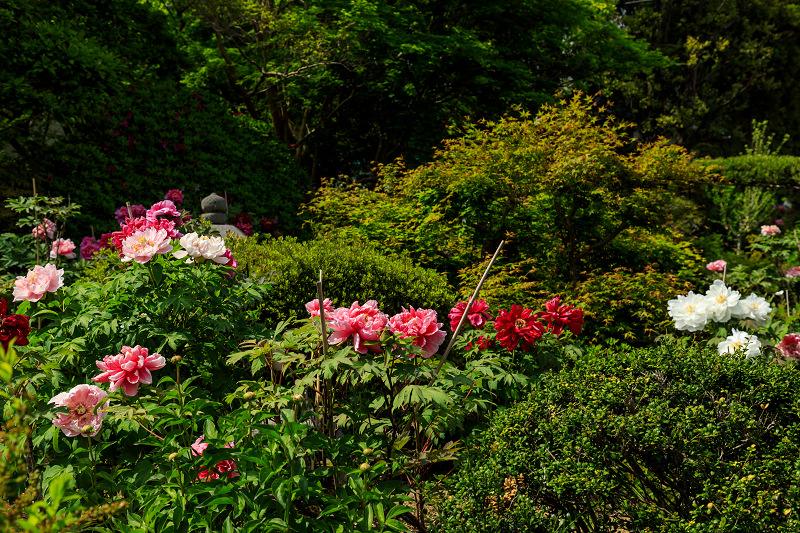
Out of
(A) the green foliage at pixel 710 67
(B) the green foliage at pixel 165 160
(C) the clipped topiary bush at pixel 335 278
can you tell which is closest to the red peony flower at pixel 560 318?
(C) the clipped topiary bush at pixel 335 278

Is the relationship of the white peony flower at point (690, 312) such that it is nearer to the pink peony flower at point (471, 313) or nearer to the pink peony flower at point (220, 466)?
the pink peony flower at point (471, 313)

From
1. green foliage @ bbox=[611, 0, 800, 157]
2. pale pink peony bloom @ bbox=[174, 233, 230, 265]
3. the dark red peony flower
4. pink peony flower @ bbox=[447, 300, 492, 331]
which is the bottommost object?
pink peony flower @ bbox=[447, 300, 492, 331]

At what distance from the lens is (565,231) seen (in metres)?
6.35

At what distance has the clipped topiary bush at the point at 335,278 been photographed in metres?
3.89

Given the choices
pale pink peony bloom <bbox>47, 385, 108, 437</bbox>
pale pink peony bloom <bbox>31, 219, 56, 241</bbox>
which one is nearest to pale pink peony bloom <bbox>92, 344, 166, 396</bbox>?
pale pink peony bloom <bbox>47, 385, 108, 437</bbox>

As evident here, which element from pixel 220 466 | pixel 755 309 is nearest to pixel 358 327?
pixel 220 466

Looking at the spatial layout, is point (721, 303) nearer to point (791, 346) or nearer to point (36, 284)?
point (791, 346)

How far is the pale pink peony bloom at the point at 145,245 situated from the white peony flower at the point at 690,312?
2994mm

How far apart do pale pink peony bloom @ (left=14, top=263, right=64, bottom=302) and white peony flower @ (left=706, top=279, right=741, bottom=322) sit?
3.57 m

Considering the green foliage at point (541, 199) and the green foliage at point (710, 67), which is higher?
the green foliage at point (710, 67)

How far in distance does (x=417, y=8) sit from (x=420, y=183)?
6.96 metres

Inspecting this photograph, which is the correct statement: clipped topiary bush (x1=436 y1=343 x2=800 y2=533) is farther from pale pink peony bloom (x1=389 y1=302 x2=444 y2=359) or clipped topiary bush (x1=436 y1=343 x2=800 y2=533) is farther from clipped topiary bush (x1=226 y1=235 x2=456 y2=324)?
clipped topiary bush (x1=226 y1=235 x2=456 y2=324)

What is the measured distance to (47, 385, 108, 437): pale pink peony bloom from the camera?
6.22 feet

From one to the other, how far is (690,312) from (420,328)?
2.15 m
